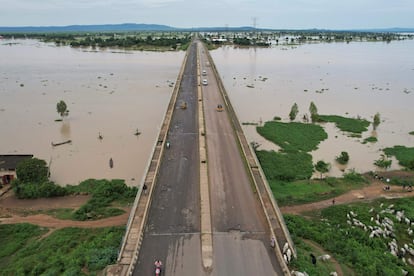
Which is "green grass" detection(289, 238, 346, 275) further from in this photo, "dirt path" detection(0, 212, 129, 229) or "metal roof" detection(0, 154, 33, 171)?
"metal roof" detection(0, 154, 33, 171)

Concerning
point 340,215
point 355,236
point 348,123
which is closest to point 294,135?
point 348,123

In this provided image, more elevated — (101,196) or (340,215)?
(101,196)

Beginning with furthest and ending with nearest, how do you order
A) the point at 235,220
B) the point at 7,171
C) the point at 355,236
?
the point at 7,171, the point at 355,236, the point at 235,220

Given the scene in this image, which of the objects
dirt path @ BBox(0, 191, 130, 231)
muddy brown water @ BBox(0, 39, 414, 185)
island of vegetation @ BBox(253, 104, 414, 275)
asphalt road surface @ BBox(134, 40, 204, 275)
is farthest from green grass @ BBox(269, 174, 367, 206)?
dirt path @ BBox(0, 191, 130, 231)

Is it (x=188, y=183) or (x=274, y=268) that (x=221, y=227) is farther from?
(x=188, y=183)

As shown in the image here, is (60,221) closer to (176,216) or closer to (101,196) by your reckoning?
(101,196)

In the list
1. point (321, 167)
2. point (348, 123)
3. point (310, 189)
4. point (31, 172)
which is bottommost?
point (310, 189)
